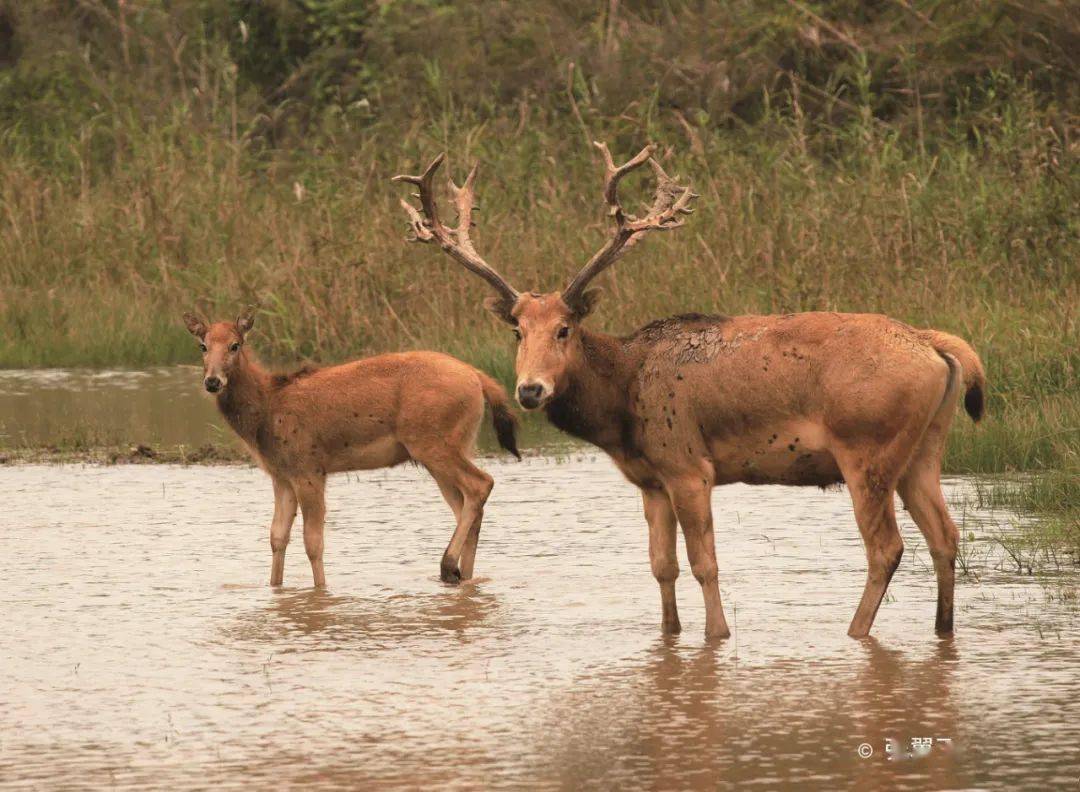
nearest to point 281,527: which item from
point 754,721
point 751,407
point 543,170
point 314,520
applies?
point 314,520

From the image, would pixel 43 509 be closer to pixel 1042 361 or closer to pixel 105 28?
pixel 1042 361

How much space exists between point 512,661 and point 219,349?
324 centimetres

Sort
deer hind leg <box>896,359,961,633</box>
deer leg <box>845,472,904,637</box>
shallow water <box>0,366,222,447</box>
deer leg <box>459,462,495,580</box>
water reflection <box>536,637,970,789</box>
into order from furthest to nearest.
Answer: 1. shallow water <box>0,366,222,447</box>
2. deer leg <box>459,462,495,580</box>
3. deer hind leg <box>896,359,961,633</box>
4. deer leg <box>845,472,904,637</box>
5. water reflection <box>536,637,970,789</box>

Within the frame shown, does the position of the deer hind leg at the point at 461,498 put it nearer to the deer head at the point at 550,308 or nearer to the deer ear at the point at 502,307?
the deer head at the point at 550,308

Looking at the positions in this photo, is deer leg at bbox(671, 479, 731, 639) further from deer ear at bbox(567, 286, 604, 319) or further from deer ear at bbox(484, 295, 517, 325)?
deer ear at bbox(484, 295, 517, 325)

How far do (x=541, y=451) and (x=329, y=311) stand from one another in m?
3.72

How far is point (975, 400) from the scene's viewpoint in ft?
29.2

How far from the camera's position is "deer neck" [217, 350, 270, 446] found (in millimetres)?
11094

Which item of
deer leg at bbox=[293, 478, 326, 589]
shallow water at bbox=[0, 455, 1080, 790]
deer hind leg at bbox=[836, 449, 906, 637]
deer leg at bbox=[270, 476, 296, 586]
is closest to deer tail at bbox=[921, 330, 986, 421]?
deer hind leg at bbox=[836, 449, 906, 637]

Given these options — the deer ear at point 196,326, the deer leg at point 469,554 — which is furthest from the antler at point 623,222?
the deer ear at point 196,326

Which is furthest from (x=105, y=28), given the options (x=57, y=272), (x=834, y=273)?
(x=834, y=273)

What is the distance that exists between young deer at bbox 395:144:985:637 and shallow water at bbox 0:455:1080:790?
40 cm

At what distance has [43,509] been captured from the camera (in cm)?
1245

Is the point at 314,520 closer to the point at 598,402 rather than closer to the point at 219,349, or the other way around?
the point at 219,349
